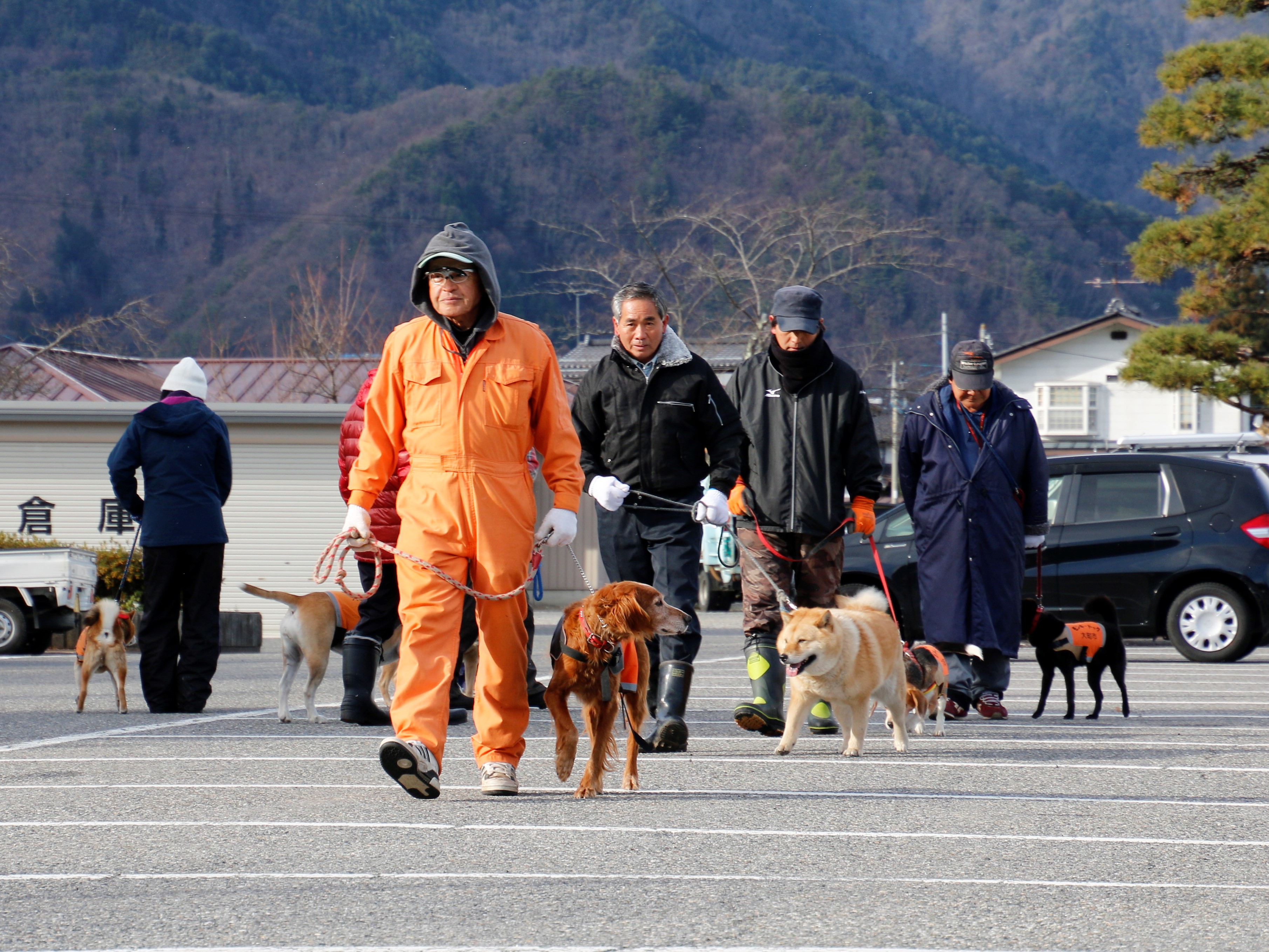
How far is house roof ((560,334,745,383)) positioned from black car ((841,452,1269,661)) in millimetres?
26269

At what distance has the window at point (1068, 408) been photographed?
58094mm

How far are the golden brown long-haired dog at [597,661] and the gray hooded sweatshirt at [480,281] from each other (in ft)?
3.47

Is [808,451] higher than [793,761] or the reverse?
higher

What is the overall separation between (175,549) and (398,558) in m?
4.05

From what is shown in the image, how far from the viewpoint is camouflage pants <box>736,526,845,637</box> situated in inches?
310

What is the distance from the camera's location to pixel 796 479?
7902 millimetres

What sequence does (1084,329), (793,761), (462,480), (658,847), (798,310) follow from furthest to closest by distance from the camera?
(1084,329) < (798,310) < (793,761) < (462,480) < (658,847)

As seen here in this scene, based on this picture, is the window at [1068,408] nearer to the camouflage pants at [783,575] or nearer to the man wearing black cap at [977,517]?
the man wearing black cap at [977,517]

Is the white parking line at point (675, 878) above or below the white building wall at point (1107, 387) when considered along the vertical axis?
below

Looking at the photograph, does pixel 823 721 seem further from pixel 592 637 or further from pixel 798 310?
pixel 592 637

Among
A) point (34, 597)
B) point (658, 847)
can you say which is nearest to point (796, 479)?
point (658, 847)

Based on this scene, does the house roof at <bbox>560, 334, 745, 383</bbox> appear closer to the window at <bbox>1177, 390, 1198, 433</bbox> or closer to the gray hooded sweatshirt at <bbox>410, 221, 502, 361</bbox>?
the window at <bbox>1177, 390, 1198, 433</bbox>

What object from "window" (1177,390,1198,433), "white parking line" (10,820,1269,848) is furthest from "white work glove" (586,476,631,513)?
"window" (1177,390,1198,433)

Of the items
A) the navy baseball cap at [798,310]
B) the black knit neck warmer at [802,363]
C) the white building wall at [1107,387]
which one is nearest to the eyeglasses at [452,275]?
the navy baseball cap at [798,310]
